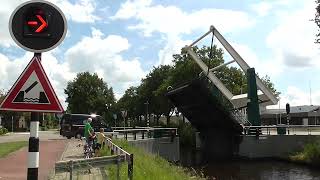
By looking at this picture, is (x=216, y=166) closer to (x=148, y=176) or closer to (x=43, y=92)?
(x=148, y=176)

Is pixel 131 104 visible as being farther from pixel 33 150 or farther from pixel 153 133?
pixel 33 150

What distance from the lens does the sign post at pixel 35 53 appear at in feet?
20.9

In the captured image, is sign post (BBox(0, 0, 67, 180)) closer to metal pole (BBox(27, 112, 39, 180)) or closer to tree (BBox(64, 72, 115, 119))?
metal pole (BBox(27, 112, 39, 180))

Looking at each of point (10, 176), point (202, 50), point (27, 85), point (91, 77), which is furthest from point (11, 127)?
point (27, 85)

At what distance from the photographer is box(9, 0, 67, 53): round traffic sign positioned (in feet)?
21.2

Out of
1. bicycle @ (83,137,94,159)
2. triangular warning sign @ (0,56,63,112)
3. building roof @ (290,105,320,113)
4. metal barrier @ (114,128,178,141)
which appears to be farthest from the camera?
building roof @ (290,105,320,113)

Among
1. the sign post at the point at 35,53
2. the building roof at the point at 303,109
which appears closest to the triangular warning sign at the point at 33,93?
the sign post at the point at 35,53

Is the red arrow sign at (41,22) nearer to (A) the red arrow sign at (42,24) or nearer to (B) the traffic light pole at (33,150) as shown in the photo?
(A) the red arrow sign at (42,24)

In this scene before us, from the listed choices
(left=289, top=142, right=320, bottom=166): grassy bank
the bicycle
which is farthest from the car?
the bicycle

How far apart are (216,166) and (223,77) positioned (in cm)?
3030

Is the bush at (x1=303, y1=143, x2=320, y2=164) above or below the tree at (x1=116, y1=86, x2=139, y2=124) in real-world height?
below

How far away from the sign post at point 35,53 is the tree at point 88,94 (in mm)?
80026

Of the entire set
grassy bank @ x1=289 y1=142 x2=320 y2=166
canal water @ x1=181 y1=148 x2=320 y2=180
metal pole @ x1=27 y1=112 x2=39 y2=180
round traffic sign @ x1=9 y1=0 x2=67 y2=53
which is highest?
round traffic sign @ x1=9 y1=0 x2=67 y2=53

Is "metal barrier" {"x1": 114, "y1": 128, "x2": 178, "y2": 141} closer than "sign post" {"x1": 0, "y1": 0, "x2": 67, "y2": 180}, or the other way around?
"sign post" {"x1": 0, "y1": 0, "x2": 67, "y2": 180}
